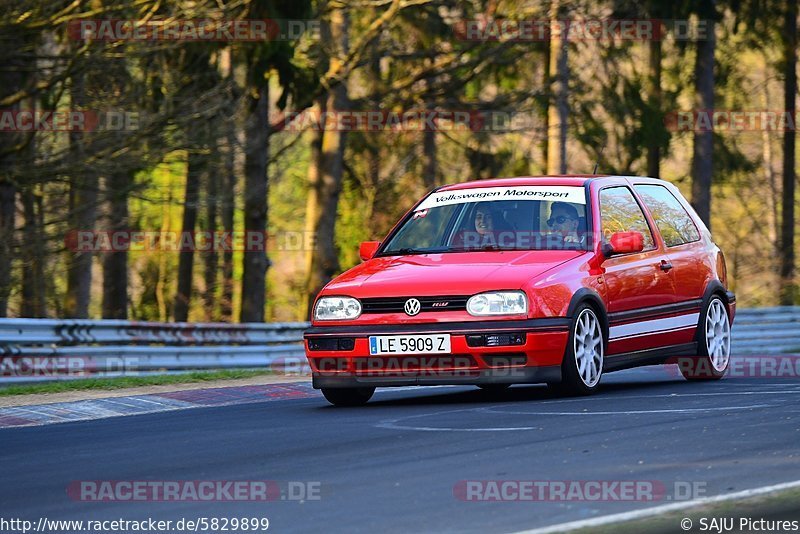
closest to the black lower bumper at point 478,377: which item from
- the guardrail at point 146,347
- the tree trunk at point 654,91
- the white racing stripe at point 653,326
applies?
the white racing stripe at point 653,326

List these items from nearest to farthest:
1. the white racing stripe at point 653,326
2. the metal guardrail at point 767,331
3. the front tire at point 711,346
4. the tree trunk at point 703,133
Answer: the white racing stripe at point 653,326
the front tire at point 711,346
the metal guardrail at point 767,331
the tree trunk at point 703,133


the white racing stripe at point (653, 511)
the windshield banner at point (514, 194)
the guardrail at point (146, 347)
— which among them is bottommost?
the guardrail at point (146, 347)

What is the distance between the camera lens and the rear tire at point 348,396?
1038cm

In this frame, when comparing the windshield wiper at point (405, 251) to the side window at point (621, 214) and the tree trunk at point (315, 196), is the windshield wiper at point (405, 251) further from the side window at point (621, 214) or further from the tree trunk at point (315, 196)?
the tree trunk at point (315, 196)

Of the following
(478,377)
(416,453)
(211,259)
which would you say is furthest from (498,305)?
(211,259)

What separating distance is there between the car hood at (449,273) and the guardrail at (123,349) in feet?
21.1

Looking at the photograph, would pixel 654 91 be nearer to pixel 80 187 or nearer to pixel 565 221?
pixel 80 187

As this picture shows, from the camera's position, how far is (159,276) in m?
41.1

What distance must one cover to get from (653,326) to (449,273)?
2034 mm

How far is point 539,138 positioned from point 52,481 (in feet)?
78.2

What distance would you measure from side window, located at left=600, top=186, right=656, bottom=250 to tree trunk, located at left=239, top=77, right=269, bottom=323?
14250mm

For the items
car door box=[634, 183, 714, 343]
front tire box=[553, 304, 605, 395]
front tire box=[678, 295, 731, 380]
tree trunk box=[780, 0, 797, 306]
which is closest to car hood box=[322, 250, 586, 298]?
front tire box=[553, 304, 605, 395]

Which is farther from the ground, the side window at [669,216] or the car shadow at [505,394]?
the side window at [669,216]

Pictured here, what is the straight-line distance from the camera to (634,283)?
10859mm
